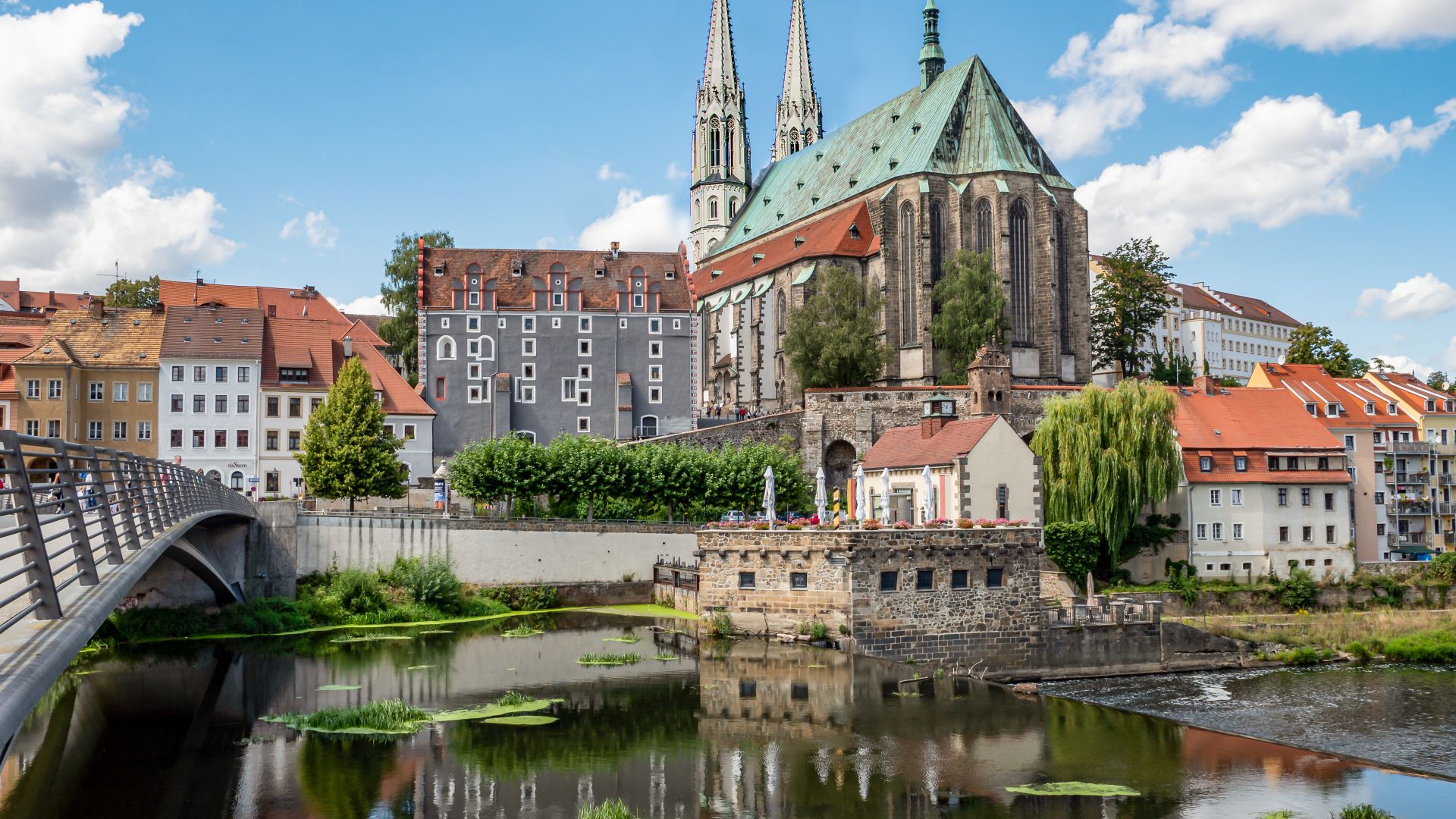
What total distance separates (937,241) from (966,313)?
9.19 m

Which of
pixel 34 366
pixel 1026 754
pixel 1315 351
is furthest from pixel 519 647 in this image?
pixel 1315 351

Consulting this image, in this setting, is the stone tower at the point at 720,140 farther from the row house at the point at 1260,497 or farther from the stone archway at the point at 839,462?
the row house at the point at 1260,497

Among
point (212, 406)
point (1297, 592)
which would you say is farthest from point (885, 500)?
point (212, 406)

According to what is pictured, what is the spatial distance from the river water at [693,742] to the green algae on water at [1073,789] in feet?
0.87

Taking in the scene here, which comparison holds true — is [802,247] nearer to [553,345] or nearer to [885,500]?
[553,345]

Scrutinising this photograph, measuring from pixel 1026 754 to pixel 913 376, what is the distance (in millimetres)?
54878

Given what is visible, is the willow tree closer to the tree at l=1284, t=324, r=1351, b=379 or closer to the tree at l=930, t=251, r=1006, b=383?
the tree at l=930, t=251, r=1006, b=383

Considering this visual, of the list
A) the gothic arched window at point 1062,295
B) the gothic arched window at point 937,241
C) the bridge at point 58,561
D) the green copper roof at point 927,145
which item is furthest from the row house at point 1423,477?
the bridge at point 58,561

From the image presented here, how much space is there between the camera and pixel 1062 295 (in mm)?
81125

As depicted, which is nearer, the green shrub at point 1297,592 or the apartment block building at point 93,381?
the green shrub at point 1297,592

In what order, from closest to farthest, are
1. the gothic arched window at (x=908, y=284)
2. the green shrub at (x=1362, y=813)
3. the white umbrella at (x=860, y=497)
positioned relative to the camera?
the green shrub at (x=1362, y=813), the white umbrella at (x=860, y=497), the gothic arched window at (x=908, y=284)

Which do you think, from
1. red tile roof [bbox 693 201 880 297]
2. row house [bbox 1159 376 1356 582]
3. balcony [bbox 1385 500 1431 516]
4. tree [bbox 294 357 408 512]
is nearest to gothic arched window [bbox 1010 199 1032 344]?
red tile roof [bbox 693 201 880 297]

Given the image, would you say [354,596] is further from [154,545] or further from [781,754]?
[154,545]

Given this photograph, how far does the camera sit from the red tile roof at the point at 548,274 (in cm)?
7069
